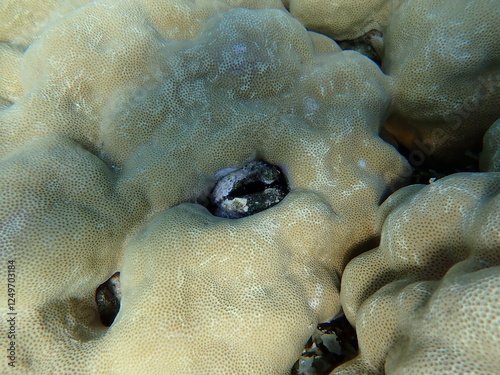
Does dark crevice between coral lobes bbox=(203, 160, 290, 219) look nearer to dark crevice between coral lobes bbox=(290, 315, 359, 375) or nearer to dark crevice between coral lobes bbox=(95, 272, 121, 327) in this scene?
dark crevice between coral lobes bbox=(95, 272, 121, 327)

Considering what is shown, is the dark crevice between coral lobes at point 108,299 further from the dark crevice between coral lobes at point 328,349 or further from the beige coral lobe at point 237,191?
the dark crevice between coral lobes at point 328,349

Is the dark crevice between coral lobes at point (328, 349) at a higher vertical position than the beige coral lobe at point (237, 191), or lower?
lower

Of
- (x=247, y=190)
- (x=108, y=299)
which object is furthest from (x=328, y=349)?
(x=108, y=299)

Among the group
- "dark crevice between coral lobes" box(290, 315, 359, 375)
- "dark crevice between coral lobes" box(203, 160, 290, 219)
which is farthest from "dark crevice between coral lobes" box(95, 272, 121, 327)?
"dark crevice between coral lobes" box(290, 315, 359, 375)

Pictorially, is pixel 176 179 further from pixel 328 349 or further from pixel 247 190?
pixel 328 349

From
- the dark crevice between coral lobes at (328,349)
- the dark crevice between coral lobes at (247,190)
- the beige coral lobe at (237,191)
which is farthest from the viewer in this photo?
the dark crevice between coral lobes at (247,190)

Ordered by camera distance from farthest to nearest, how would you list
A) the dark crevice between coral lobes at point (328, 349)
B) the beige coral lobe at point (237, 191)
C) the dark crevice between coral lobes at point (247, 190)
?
1. the dark crevice between coral lobes at point (247, 190)
2. the dark crevice between coral lobes at point (328, 349)
3. the beige coral lobe at point (237, 191)

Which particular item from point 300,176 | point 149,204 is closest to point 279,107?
point 300,176

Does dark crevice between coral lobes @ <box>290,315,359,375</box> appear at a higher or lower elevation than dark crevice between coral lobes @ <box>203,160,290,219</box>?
lower

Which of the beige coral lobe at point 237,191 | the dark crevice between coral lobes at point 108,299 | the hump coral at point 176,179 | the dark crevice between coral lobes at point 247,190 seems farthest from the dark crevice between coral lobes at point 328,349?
the dark crevice between coral lobes at point 108,299
